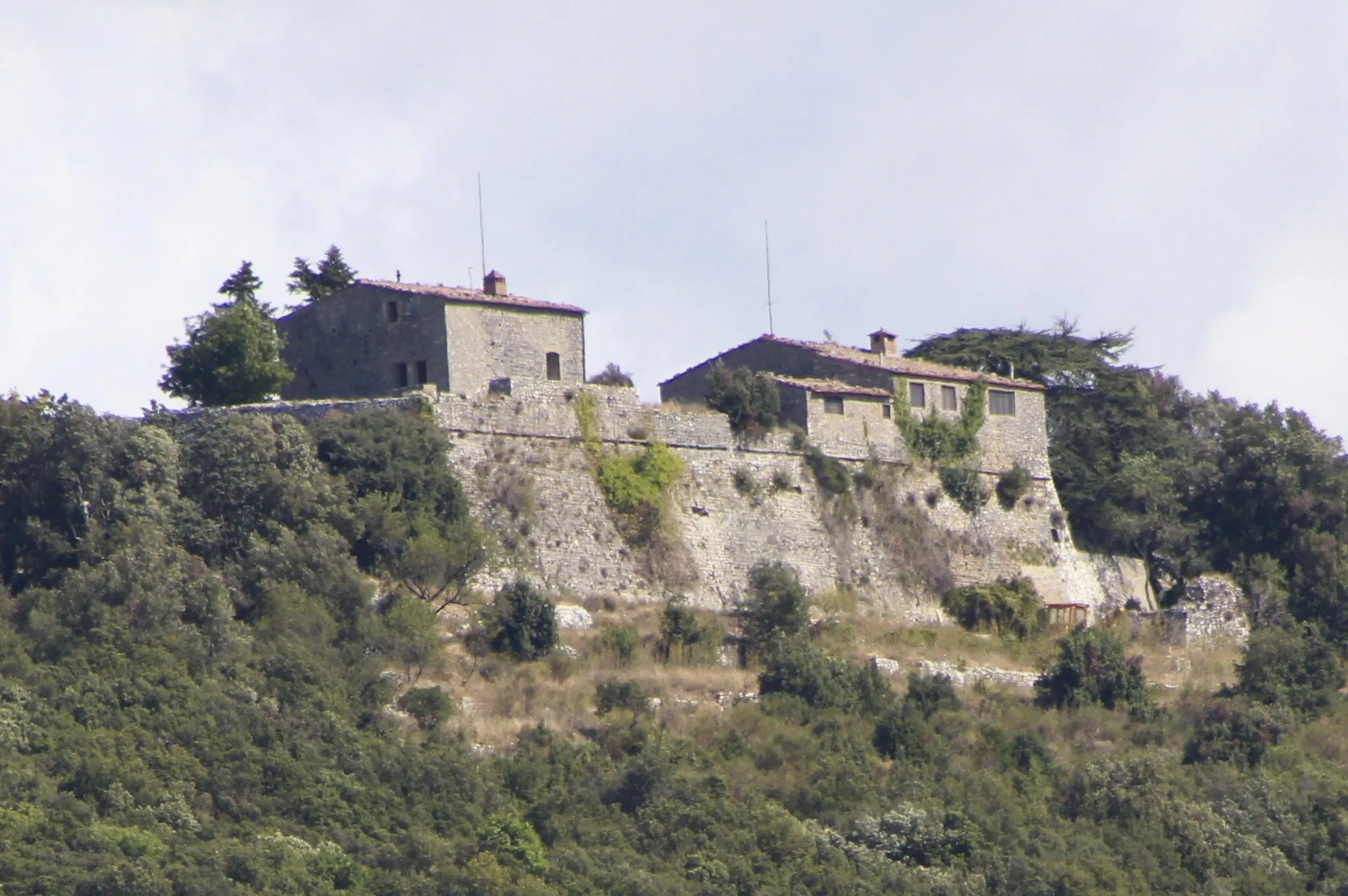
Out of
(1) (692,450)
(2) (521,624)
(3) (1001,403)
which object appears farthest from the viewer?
(3) (1001,403)

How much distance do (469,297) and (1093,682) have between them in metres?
14.0

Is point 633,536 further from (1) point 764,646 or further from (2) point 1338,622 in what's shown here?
(2) point 1338,622

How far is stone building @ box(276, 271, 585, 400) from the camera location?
4912 cm

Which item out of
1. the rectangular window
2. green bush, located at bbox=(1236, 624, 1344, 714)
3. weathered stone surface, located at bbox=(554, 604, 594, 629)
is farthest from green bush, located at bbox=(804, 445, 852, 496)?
green bush, located at bbox=(1236, 624, 1344, 714)

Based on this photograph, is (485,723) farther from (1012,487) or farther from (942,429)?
(1012,487)

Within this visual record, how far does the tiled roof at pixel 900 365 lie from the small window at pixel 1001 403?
0.19m

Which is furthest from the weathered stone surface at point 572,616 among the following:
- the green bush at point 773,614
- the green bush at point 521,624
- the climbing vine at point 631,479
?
the green bush at point 773,614

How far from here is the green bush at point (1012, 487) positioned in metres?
55.3

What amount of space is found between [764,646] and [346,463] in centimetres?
832

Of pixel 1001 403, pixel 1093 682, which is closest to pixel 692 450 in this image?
pixel 1001 403

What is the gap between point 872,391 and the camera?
2116 inches

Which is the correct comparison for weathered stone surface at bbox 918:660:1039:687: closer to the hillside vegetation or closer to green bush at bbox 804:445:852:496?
the hillside vegetation

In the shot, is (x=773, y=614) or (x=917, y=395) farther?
(x=917, y=395)

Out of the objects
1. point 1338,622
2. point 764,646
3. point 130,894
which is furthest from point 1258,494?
point 130,894
